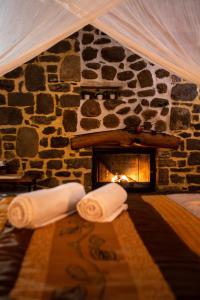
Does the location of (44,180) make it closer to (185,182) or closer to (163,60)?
(185,182)

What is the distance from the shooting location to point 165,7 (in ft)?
6.71

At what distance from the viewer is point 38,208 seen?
1396 millimetres

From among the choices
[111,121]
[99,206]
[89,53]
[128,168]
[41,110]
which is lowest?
[128,168]

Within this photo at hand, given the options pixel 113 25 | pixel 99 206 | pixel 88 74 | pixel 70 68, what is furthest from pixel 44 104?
pixel 99 206

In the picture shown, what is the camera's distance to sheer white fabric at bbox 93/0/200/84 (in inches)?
80.5

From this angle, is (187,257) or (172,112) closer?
(187,257)

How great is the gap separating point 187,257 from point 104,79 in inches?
132

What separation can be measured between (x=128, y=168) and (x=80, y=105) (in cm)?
106

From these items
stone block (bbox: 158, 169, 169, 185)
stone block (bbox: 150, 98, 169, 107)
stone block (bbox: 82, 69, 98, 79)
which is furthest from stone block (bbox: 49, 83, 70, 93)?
stone block (bbox: 158, 169, 169, 185)

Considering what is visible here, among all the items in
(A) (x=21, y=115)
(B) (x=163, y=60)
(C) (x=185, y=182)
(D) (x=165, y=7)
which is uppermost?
(D) (x=165, y=7)

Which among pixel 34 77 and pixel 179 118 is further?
pixel 179 118

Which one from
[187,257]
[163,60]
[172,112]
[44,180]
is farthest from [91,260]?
[172,112]

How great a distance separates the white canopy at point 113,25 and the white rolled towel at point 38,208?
43.4 inches

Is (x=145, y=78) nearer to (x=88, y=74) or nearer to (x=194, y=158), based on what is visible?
(x=88, y=74)
